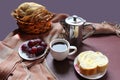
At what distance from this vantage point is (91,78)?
0.69 metres

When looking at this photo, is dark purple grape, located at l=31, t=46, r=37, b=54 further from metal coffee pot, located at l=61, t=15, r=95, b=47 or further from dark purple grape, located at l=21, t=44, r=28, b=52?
metal coffee pot, located at l=61, t=15, r=95, b=47

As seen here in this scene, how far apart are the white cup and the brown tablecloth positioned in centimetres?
3

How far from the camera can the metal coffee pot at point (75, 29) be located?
2.58 feet

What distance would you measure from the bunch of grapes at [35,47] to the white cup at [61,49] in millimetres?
41

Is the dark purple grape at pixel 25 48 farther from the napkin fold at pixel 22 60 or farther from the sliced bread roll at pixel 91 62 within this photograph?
the sliced bread roll at pixel 91 62

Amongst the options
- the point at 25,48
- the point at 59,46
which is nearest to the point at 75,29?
the point at 59,46

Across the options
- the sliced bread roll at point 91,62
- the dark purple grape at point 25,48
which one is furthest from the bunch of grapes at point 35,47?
the sliced bread roll at point 91,62

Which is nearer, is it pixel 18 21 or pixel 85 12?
pixel 18 21

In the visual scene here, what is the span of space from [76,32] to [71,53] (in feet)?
0.28

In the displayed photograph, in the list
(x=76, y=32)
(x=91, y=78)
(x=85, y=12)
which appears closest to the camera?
(x=91, y=78)

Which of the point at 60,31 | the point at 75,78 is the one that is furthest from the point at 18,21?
the point at 75,78

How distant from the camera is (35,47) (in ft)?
2.54

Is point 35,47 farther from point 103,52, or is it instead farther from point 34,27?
point 103,52

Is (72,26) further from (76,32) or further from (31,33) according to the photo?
(31,33)
